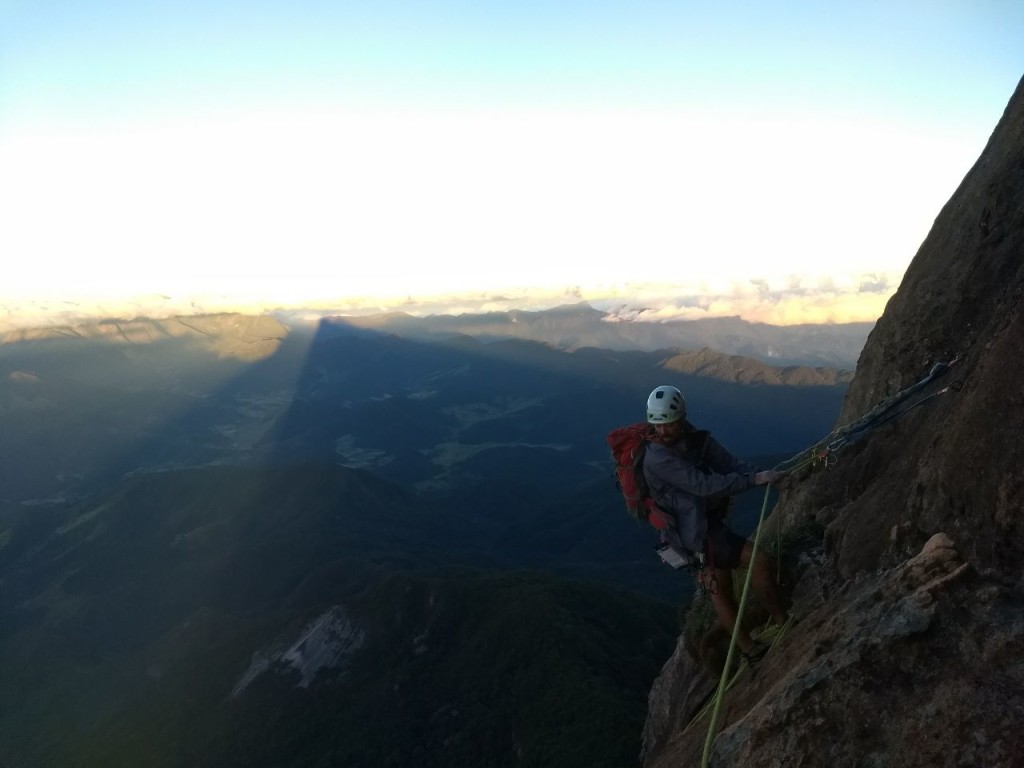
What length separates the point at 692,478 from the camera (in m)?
10.3

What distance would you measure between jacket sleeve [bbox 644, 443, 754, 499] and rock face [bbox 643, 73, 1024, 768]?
89.8 inches

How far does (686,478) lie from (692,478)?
10cm

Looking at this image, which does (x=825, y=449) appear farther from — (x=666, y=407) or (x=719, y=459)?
(x=666, y=407)

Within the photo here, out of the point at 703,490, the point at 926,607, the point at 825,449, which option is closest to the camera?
the point at 926,607

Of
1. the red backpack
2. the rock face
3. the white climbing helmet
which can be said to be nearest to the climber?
the white climbing helmet

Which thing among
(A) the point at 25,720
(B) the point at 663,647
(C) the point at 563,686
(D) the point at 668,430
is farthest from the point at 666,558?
(A) the point at 25,720

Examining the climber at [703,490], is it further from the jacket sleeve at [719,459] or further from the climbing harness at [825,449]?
the climbing harness at [825,449]

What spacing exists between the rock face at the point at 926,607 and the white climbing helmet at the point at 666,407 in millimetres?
3722

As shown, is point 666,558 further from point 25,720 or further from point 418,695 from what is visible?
point 25,720

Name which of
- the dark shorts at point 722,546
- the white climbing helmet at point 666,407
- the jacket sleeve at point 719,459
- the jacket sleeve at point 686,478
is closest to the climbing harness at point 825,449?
the dark shorts at point 722,546

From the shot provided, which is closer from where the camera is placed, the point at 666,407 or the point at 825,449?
the point at 666,407

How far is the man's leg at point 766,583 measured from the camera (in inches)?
455

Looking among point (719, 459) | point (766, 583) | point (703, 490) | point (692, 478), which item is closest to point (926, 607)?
point (703, 490)

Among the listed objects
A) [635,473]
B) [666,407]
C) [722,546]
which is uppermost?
[666,407]
